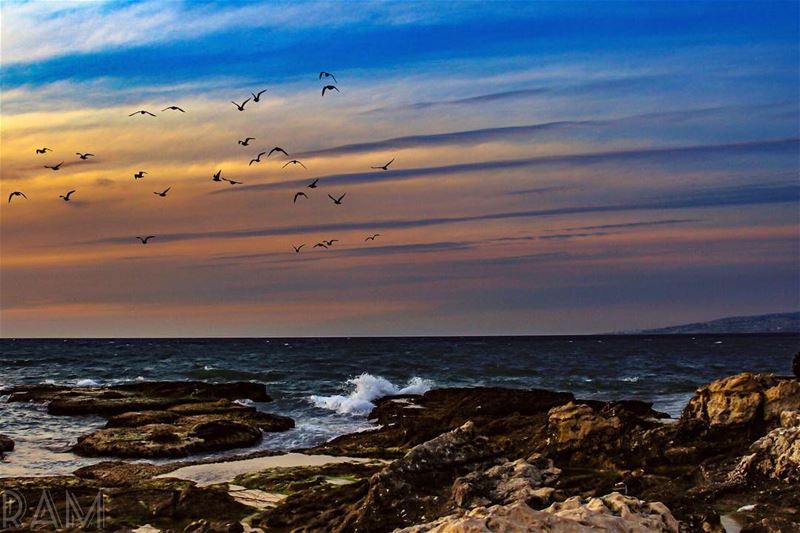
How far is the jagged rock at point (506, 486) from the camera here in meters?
13.0

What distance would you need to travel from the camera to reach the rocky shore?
1195 cm

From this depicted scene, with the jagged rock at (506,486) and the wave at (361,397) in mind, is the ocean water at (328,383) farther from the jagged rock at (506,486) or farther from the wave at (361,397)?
the jagged rock at (506,486)

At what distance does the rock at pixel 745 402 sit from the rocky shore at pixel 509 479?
0.03m

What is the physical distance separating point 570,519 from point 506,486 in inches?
180

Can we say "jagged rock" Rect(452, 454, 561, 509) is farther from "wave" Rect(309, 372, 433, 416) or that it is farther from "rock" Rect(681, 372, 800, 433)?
"wave" Rect(309, 372, 433, 416)

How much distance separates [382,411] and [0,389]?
30.5 metres

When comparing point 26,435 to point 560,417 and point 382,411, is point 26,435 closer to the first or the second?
point 382,411

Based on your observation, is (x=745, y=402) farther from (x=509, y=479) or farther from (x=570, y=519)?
(x=570, y=519)

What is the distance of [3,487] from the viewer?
17688 mm

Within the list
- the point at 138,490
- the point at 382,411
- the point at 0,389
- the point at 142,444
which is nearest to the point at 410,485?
the point at 138,490

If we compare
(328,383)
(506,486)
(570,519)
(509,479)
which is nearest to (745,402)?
(509,479)

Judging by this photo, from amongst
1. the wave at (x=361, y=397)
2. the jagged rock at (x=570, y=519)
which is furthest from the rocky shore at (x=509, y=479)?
the wave at (x=361, y=397)

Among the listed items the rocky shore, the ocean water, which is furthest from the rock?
the ocean water

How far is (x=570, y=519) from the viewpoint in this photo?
936 cm
